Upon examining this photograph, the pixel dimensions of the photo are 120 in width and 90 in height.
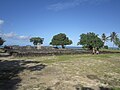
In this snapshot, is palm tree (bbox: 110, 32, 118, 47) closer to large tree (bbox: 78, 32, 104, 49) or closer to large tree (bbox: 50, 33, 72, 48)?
large tree (bbox: 50, 33, 72, 48)

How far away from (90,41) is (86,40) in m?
1.51

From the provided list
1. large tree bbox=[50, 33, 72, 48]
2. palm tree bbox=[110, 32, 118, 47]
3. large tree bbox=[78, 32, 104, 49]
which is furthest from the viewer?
palm tree bbox=[110, 32, 118, 47]

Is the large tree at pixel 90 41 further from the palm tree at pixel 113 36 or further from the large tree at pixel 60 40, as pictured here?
the palm tree at pixel 113 36

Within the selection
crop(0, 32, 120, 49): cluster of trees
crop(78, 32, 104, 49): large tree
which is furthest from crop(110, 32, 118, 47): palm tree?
crop(78, 32, 104, 49): large tree

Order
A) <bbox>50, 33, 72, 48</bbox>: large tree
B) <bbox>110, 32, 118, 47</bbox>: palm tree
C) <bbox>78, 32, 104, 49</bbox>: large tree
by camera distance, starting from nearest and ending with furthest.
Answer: <bbox>78, 32, 104, 49</bbox>: large tree
<bbox>50, 33, 72, 48</bbox>: large tree
<bbox>110, 32, 118, 47</bbox>: palm tree

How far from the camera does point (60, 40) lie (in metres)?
89.2

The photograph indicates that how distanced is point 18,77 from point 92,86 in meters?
6.42

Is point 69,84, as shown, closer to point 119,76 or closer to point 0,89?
point 0,89

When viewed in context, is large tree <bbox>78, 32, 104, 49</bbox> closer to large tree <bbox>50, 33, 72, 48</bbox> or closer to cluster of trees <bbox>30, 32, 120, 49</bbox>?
cluster of trees <bbox>30, 32, 120, 49</bbox>

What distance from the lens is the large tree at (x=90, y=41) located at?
65.2m

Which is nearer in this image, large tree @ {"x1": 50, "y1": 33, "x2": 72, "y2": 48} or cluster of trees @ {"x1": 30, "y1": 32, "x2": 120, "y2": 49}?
cluster of trees @ {"x1": 30, "y1": 32, "x2": 120, "y2": 49}

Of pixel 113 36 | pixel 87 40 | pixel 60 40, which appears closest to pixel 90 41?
pixel 87 40

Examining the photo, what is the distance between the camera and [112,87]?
14.9 metres

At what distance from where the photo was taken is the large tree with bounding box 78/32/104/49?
65.2 m
